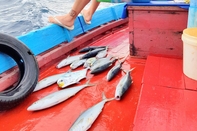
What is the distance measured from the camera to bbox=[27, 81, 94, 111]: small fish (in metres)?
1.93

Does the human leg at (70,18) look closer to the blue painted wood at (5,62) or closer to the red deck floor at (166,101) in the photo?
the blue painted wood at (5,62)

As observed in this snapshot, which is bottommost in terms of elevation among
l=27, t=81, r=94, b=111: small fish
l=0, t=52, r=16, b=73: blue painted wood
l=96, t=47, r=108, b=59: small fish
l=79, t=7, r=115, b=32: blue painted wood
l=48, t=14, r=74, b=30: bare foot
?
l=27, t=81, r=94, b=111: small fish

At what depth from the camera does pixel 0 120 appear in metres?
1.89

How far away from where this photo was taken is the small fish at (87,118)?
160 centimetres

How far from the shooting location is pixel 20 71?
236 centimetres

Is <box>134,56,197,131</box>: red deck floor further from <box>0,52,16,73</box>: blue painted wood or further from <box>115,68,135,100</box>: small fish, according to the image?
<box>0,52,16,73</box>: blue painted wood

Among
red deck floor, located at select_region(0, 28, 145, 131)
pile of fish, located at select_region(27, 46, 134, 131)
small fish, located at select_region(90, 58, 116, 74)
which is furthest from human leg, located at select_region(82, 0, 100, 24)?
red deck floor, located at select_region(0, 28, 145, 131)

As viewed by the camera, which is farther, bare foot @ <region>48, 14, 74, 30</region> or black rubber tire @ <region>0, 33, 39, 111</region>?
bare foot @ <region>48, 14, 74, 30</region>

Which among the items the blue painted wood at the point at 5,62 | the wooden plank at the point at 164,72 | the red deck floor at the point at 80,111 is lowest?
the red deck floor at the point at 80,111

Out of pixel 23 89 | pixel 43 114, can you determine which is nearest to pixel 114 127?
pixel 43 114

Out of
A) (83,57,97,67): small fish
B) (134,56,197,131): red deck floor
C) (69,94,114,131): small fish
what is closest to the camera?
(134,56,197,131): red deck floor

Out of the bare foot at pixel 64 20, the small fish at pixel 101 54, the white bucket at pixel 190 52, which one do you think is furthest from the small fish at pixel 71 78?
the white bucket at pixel 190 52

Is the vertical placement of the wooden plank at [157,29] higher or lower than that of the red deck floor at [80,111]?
higher

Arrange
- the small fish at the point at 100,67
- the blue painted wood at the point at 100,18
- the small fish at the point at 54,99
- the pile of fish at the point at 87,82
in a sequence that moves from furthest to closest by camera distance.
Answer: the blue painted wood at the point at 100,18 < the small fish at the point at 100,67 < the small fish at the point at 54,99 < the pile of fish at the point at 87,82
